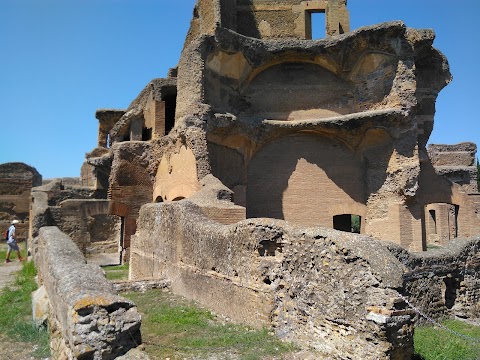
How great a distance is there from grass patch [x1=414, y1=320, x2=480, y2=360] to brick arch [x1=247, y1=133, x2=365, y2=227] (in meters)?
7.31

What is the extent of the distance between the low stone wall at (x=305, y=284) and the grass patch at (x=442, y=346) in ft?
4.05

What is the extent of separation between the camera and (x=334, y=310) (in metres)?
4.46

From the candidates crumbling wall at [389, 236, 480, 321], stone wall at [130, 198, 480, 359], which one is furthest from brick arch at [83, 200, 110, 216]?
crumbling wall at [389, 236, 480, 321]

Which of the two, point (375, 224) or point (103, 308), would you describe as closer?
point (103, 308)

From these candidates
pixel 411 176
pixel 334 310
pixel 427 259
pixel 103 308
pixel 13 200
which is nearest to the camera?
pixel 103 308

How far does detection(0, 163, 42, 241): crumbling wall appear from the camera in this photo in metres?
19.8

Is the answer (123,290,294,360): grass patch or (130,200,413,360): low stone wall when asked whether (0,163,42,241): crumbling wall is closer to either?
(130,200,413,360): low stone wall

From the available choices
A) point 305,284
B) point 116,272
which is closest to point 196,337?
point 305,284

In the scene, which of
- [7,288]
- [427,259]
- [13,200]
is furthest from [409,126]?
[13,200]

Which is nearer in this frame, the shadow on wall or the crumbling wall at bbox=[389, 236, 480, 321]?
the crumbling wall at bbox=[389, 236, 480, 321]

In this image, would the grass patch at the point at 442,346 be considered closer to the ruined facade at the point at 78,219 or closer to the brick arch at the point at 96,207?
the ruined facade at the point at 78,219

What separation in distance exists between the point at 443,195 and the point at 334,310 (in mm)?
10907

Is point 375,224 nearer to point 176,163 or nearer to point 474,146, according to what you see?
point 176,163

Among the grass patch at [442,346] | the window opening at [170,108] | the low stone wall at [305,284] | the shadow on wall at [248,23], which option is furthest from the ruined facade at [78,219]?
the grass patch at [442,346]
